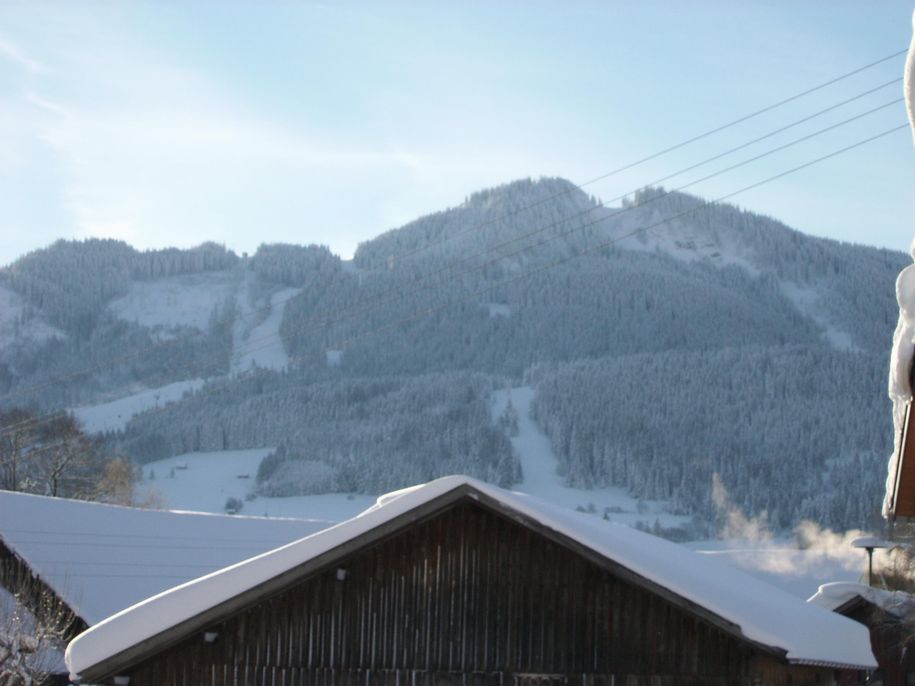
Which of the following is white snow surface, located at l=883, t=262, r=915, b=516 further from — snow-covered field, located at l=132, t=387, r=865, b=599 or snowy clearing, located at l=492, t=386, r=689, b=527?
snowy clearing, located at l=492, t=386, r=689, b=527

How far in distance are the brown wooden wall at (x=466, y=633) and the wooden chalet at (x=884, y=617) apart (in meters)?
18.3

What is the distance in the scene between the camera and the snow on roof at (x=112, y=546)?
26.7 m

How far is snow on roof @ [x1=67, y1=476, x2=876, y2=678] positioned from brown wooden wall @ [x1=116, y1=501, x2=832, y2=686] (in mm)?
395

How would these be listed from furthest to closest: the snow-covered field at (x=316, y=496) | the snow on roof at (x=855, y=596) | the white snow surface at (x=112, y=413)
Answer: the white snow surface at (x=112, y=413)
the snow-covered field at (x=316, y=496)
the snow on roof at (x=855, y=596)

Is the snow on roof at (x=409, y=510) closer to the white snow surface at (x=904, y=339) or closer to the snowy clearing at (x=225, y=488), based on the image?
the white snow surface at (x=904, y=339)

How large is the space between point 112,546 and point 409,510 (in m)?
16.6

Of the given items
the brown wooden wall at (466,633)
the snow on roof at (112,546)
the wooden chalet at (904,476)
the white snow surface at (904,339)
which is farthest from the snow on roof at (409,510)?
the snow on roof at (112,546)

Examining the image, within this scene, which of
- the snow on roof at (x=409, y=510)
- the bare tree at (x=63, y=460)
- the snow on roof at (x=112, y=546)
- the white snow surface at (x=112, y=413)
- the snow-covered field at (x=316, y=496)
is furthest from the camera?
the white snow surface at (x=112, y=413)

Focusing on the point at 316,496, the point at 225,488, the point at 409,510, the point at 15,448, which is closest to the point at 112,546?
the point at 409,510

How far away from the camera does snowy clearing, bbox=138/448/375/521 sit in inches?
4897

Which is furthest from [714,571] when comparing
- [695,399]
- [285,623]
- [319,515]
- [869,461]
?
[695,399]

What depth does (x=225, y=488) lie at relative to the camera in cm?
14262

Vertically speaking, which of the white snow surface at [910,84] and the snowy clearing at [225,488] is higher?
the white snow surface at [910,84]

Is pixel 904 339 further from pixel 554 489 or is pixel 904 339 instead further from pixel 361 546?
pixel 554 489
